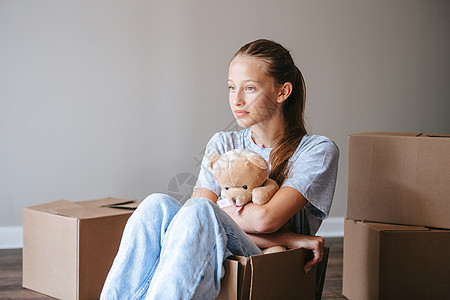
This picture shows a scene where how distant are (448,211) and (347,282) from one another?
0.45 metres

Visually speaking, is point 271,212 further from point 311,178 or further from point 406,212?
point 406,212

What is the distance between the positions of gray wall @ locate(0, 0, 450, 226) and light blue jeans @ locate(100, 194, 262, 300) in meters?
1.15

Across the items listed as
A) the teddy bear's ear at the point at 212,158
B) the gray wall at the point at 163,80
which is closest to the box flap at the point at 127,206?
the gray wall at the point at 163,80

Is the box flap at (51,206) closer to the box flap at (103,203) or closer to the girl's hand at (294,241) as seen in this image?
the box flap at (103,203)

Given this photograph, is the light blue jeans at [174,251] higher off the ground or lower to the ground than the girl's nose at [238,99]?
lower

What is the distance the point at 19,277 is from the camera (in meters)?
1.97

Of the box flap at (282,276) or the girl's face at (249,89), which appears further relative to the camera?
the girl's face at (249,89)

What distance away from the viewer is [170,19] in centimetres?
248

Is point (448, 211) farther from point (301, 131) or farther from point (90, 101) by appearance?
point (90, 101)

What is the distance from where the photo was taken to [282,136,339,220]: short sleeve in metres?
1.26

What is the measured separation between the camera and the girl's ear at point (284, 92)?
1391mm

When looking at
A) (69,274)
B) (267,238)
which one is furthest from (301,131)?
(69,274)

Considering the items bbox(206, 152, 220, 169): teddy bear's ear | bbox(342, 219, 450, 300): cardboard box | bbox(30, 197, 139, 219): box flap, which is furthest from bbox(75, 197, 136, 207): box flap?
bbox(342, 219, 450, 300): cardboard box

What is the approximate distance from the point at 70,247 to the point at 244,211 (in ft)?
2.44
